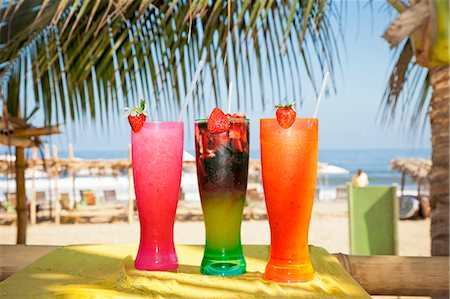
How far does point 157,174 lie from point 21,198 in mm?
3464

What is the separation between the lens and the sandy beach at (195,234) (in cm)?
919

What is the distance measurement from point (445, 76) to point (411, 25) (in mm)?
272

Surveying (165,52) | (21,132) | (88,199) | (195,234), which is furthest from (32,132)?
(88,199)

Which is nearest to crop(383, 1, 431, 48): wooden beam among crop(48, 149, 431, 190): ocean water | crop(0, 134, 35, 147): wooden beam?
crop(0, 134, 35, 147): wooden beam

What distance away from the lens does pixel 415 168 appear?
14.6m

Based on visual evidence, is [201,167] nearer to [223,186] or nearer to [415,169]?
[223,186]

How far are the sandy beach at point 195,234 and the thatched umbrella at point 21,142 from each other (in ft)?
16.3

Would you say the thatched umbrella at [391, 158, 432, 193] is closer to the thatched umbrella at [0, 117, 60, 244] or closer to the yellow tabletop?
the thatched umbrella at [0, 117, 60, 244]

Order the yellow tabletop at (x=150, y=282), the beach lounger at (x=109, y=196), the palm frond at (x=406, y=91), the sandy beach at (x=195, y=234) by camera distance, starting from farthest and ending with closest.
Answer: the beach lounger at (x=109, y=196) → the sandy beach at (x=195, y=234) → the palm frond at (x=406, y=91) → the yellow tabletop at (x=150, y=282)

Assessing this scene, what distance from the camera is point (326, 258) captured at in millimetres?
1104

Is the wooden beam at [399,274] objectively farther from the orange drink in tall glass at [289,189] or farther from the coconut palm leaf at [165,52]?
the coconut palm leaf at [165,52]

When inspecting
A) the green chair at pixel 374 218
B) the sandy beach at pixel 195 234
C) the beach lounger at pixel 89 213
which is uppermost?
the green chair at pixel 374 218

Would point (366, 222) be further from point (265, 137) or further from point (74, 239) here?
point (74, 239)

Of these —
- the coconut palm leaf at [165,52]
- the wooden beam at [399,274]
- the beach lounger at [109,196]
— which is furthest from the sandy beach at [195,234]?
the wooden beam at [399,274]
